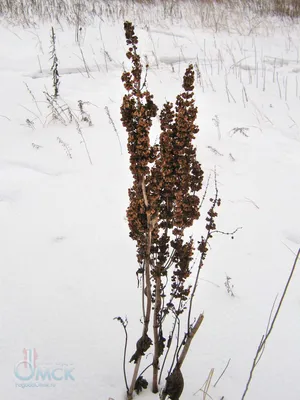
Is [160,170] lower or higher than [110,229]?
higher

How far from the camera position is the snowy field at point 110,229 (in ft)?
5.76

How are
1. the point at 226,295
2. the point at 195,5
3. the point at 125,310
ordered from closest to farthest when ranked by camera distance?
the point at 125,310, the point at 226,295, the point at 195,5

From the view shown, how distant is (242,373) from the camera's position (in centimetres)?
176

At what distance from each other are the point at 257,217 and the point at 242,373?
1354mm

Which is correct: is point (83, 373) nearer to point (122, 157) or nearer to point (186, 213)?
point (186, 213)

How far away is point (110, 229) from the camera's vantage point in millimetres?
2645

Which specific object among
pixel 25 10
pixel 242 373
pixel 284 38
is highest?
pixel 25 10

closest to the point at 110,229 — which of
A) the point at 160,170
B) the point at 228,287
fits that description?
the point at 228,287

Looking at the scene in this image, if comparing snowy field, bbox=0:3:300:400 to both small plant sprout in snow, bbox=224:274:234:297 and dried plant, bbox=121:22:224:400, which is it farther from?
dried plant, bbox=121:22:224:400

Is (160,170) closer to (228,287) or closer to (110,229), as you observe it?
(228,287)

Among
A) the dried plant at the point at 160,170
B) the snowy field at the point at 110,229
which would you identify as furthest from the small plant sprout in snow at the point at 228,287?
the dried plant at the point at 160,170

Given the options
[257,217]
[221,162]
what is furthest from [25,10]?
[257,217]

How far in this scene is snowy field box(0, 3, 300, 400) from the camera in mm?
1756

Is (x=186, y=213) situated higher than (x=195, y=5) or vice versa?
(x=195, y=5)
